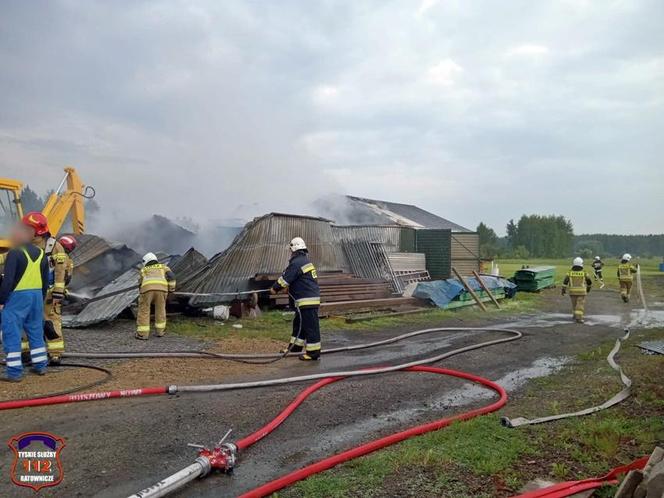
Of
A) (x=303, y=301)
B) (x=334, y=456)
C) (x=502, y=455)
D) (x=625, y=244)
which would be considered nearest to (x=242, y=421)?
(x=334, y=456)

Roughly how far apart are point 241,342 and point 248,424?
4095 mm

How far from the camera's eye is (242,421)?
14.1 ft

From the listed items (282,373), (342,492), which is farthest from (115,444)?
(282,373)

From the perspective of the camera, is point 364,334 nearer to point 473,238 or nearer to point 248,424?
point 248,424

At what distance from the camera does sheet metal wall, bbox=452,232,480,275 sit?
20.4 m

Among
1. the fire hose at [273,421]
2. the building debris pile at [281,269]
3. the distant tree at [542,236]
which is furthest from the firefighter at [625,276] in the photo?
the distant tree at [542,236]

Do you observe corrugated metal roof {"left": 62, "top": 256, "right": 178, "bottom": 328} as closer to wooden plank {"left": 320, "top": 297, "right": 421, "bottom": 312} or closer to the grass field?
the grass field

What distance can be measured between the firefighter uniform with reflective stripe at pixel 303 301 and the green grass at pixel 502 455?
2.99m

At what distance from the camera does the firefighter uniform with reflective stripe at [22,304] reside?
17.1 ft

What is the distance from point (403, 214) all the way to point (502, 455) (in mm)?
23448

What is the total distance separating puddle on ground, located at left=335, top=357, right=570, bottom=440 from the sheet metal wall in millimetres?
13119

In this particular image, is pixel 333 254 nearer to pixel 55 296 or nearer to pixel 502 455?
pixel 55 296

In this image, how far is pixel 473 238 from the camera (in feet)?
68.3

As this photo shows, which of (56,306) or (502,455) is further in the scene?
(56,306)
